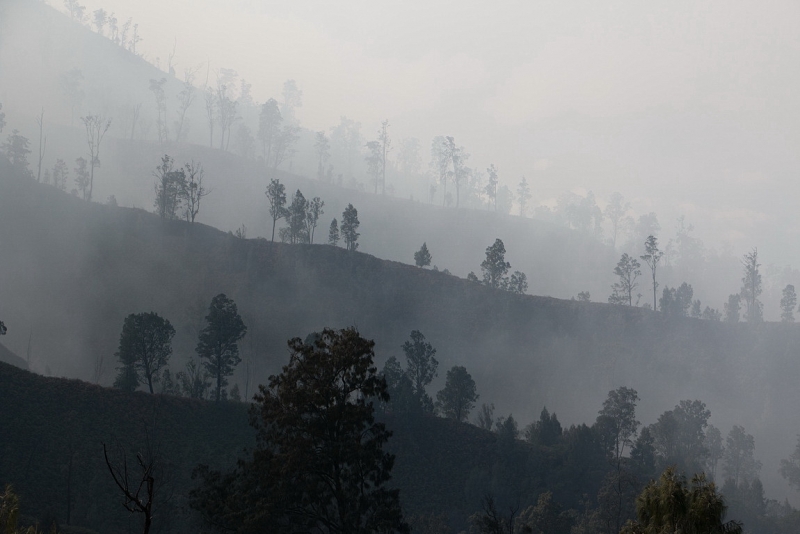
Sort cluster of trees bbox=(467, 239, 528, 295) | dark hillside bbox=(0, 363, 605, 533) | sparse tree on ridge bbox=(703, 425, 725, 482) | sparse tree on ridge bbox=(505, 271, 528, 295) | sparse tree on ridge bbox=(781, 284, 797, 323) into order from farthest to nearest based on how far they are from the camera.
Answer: sparse tree on ridge bbox=(781, 284, 797, 323) → sparse tree on ridge bbox=(505, 271, 528, 295) → cluster of trees bbox=(467, 239, 528, 295) → sparse tree on ridge bbox=(703, 425, 725, 482) → dark hillside bbox=(0, 363, 605, 533)

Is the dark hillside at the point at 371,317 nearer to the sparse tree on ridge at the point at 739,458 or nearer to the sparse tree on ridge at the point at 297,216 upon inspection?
the sparse tree on ridge at the point at 297,216

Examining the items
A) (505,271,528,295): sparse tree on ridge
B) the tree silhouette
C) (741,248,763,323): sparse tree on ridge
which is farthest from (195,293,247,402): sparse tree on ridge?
(741,248,763,323): sparse tree on ridge

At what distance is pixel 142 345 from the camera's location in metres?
74.9

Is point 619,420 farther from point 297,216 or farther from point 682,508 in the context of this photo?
point 297,216

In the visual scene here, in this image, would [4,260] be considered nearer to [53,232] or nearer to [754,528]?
[53,232]

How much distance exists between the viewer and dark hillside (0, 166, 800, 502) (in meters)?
114

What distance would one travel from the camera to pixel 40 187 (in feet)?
460

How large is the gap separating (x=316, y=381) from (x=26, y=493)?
3508cm

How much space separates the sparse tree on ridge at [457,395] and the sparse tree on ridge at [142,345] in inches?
1564

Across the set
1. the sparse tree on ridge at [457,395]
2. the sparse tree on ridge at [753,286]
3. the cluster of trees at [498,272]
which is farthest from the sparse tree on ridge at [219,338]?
the sparse tree on ridge at [753,286]

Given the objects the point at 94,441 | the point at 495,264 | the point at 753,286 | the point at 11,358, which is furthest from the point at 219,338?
the point at 753,286

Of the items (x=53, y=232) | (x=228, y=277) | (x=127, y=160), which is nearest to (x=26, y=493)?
(x=228, y=277)

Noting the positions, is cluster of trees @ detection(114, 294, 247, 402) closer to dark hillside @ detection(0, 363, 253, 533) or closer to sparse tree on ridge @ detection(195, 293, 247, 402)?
sparse tree on ridge @ detection(195, 293, 247, 402)

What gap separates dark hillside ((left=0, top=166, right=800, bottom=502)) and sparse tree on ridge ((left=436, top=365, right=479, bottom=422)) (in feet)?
86.9
